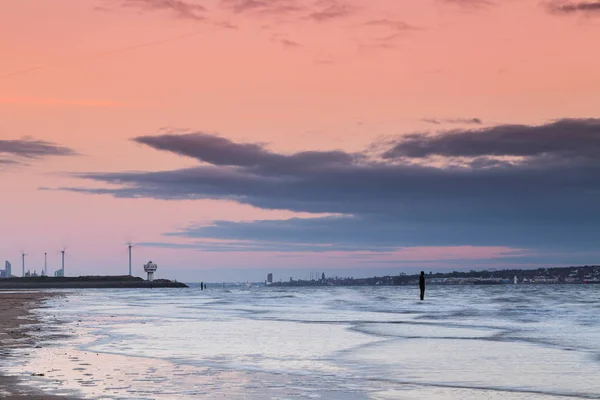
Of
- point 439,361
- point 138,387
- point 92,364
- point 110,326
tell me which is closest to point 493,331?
point 439,361

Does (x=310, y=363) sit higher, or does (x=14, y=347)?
(x=14, y=347)

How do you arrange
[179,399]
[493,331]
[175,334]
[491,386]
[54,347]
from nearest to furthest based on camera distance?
1. [179,399]
2. [491,386]
3. [54,347]
4. [175,334]
5. [493,331]

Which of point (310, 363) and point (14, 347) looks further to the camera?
point (14, 347)

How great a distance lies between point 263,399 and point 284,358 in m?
7.76

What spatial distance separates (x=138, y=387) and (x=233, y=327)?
→ 20.8m

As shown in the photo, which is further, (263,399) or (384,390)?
(384,390)

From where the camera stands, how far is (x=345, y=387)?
16.4m

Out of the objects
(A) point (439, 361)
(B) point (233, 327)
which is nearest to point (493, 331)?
(B) point (233, 327)

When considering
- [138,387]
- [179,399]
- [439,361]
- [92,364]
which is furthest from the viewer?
[439,361]

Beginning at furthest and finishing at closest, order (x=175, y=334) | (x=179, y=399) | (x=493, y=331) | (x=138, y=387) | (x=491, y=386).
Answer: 1. (x=493, y=331)
2. (x=175, y=334)
3. (x=491, y=386)
4. (x=138, y=387)
5. (x=179, y=399)

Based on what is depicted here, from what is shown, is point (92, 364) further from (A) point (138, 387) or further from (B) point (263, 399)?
(B) point (263, 399)

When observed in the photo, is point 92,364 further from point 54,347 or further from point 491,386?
point 491,386

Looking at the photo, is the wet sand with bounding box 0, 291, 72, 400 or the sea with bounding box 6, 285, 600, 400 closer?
the wet sand with bounding box 0, 291, 72, 400

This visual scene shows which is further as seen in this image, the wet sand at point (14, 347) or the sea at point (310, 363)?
the sea at point (310, 363)
